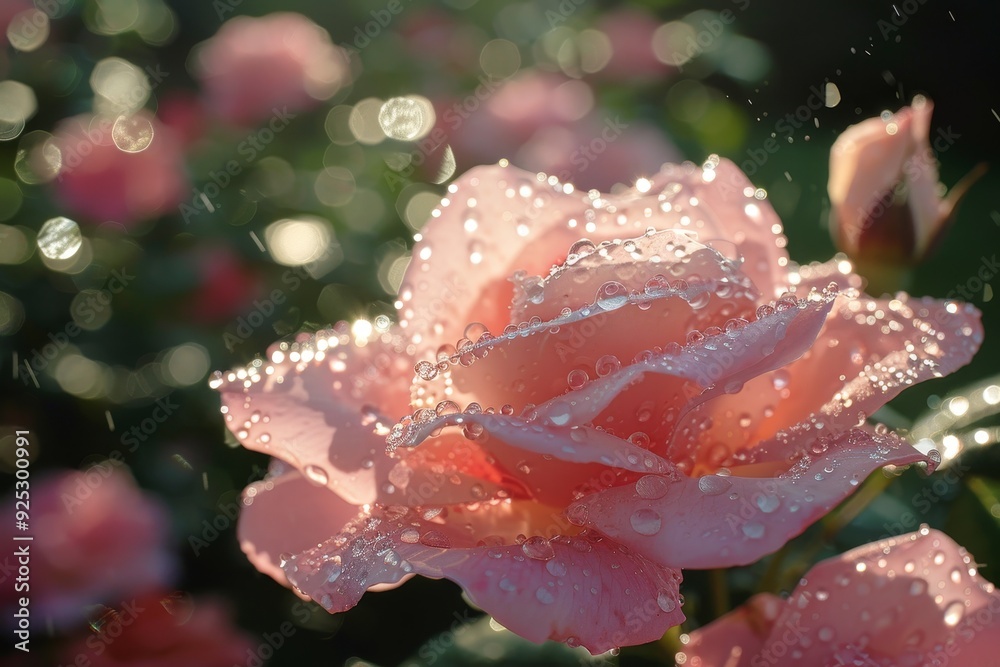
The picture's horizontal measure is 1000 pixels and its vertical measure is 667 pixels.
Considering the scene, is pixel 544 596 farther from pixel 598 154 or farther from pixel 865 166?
pixel 598 154

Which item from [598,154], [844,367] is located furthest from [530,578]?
[598,154]

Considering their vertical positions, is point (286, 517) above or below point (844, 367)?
below


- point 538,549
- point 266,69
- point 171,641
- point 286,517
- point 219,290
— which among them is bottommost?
point 171,641

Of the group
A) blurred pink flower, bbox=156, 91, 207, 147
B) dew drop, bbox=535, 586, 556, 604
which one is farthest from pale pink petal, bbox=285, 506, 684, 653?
blurred pink flower, bbox=156, 91, 207, 147

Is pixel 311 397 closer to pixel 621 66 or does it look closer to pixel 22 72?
pixel 22 72

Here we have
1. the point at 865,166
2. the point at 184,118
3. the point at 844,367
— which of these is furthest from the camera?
the point at 184,118

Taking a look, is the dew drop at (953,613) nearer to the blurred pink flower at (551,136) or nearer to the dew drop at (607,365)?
the dew drop at (607,365)

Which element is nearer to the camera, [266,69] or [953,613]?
[953,613]

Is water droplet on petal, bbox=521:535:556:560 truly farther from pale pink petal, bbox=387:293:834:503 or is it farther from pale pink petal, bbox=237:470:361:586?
pale pink petal, bbox=237:470:361:586
